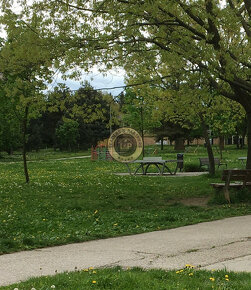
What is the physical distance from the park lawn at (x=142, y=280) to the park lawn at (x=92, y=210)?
7.68ft

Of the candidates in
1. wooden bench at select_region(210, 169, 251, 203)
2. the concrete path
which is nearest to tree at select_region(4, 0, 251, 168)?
wooden bench at select_region(210, 169, 251, 203)

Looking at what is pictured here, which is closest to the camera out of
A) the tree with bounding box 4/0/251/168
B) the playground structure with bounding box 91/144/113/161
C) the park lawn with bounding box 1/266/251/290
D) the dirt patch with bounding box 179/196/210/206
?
the park lawn with bounding box 1/266/251/290

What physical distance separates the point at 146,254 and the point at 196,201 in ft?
23.0

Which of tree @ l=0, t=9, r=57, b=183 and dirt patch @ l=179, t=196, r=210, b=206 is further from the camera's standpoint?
dirt patch @ l=179, t=196, r=210, b=206

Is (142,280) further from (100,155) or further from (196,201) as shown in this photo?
(100,155)

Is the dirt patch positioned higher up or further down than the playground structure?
further down

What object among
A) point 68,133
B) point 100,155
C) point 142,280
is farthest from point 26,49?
point 68,133

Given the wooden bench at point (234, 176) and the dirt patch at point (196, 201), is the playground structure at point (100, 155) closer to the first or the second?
the dirt patch at point (196, 201)

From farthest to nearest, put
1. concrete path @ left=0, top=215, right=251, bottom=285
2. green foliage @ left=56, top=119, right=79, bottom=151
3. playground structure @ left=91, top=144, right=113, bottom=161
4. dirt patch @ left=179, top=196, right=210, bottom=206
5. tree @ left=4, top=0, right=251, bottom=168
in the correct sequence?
green foliage @ left=56, top=119, right=79, bottom=151, playground structure @ left=91, top=144, right=113, bottom=161, dirt patch @ left=179, top=196, right=210, bottom=206, tree @ left=4, top=0, right=251, bottom=168, concrete path @ left=0, top=215, right=251, bottom=285

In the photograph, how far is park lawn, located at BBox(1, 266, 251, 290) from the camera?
181 inches

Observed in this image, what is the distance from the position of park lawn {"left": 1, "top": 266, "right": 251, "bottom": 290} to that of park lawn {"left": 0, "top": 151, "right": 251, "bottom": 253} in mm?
2340

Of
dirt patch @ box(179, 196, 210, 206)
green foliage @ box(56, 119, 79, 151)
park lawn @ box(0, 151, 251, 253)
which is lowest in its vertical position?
dirt patch @ box(179, 196, 210, 206)

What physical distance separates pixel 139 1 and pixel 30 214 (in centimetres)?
582

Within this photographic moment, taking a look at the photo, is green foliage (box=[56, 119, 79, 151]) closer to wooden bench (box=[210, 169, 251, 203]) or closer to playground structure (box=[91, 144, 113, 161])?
playground structure (box=[91, 144, 113, 161])
